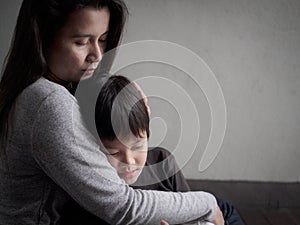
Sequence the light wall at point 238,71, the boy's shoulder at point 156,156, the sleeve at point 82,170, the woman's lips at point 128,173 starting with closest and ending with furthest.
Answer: the sleeve at point 82,170
the woman's lips at point 128,173
the boy's shoulder at point 156,156
the light wall at point 238,71

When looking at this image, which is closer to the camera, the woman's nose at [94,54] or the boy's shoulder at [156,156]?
the woman's nose at [94,54]

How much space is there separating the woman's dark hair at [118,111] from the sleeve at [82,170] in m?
0.08

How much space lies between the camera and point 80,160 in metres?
0.97

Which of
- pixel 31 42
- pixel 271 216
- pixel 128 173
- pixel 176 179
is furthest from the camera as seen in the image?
pixel 271 216

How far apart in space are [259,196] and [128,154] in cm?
155

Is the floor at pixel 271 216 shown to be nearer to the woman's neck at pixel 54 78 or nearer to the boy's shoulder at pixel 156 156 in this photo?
the boy's shoulder at pixel 156 156

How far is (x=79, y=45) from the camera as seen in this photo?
3.63ft

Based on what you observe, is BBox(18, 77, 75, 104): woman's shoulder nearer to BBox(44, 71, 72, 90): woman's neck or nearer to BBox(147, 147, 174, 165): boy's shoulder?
BBox(44, 71, 72, 90): woman's neck

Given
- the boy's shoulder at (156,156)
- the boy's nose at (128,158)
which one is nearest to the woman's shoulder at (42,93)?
the boy's nose at (128,158)

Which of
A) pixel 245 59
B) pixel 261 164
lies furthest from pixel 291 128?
pixel 245 59

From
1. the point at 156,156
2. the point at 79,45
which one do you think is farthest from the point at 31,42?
the point at 156,156

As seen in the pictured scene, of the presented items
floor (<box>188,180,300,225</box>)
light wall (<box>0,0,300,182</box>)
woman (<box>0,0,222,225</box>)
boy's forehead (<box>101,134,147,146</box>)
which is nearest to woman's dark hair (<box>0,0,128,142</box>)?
woman (<box>0,0,222,225</box>)

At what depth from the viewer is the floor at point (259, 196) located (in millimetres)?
2467

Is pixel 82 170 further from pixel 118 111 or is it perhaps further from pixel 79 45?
pixel 79 45
